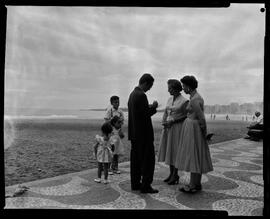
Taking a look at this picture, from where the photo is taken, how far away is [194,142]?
4789 millimetres

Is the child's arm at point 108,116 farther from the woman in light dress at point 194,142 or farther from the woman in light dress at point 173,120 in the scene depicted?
the woman in light dress at point 194,142

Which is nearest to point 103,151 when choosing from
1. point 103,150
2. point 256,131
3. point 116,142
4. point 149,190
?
point 103,150

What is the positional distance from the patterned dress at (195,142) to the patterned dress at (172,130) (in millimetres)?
330

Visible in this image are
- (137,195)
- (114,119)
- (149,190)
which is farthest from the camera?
(114,119)

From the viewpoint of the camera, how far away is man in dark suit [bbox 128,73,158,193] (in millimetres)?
4836

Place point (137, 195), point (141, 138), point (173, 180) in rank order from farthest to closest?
point (173, 180) < point (141, 138) < point (137, 195)

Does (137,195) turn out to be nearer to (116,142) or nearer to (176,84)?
(116,142)

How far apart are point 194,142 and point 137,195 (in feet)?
3.60

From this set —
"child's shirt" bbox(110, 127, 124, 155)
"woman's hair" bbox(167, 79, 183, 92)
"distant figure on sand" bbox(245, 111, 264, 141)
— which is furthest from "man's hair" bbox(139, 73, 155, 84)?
"distant figure on sand" bbox(245, 111, 264, 141)

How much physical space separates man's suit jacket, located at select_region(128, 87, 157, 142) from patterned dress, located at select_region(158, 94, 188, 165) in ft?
1.54

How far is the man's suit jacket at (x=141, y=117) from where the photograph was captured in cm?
484

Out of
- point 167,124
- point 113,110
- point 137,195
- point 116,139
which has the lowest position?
point 137,195

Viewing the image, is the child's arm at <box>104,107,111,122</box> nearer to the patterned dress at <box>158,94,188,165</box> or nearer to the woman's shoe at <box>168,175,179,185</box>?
the patterned dress at <box>158,94,188,165</box>
